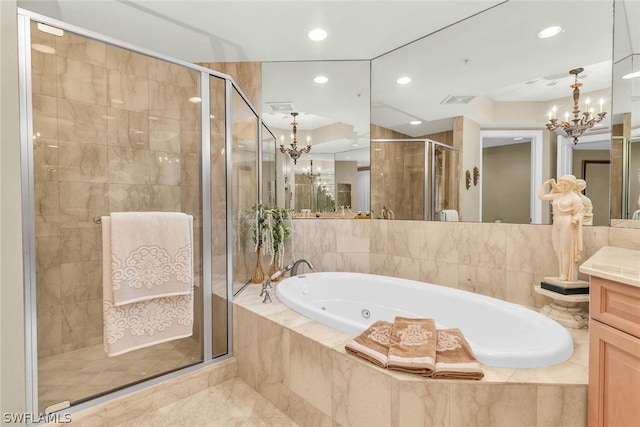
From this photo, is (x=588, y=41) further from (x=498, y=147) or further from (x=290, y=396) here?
(x=290, y=396)

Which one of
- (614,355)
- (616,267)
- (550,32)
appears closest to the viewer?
(614,355)

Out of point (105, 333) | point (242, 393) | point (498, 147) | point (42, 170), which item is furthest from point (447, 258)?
point (42, 170)

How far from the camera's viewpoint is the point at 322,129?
10.0 ft

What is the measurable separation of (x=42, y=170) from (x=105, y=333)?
984 millimetres

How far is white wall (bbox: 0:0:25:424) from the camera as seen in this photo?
35cm

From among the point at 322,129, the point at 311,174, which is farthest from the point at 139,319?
the point at 322,129

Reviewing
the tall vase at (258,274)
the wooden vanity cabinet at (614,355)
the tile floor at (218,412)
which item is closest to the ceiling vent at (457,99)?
the wooden vanity cabinet at (614,355)

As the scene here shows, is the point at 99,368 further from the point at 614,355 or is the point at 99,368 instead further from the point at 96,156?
the point at 614,355

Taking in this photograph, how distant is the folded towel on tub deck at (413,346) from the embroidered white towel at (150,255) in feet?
4.14

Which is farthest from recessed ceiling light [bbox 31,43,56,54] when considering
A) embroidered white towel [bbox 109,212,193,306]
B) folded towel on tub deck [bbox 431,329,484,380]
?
folded towel on tub deck [bbox 431,329,484,380]

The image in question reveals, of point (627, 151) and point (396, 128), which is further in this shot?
point (396, 128)

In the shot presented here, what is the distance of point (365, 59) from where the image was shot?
112 inches

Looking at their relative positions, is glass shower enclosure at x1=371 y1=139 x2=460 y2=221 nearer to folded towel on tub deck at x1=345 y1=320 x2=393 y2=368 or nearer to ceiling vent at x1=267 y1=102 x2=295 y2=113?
ceiling vent at x1=267 y1=102 x2=295 y2=113

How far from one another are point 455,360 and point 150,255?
1651mm
